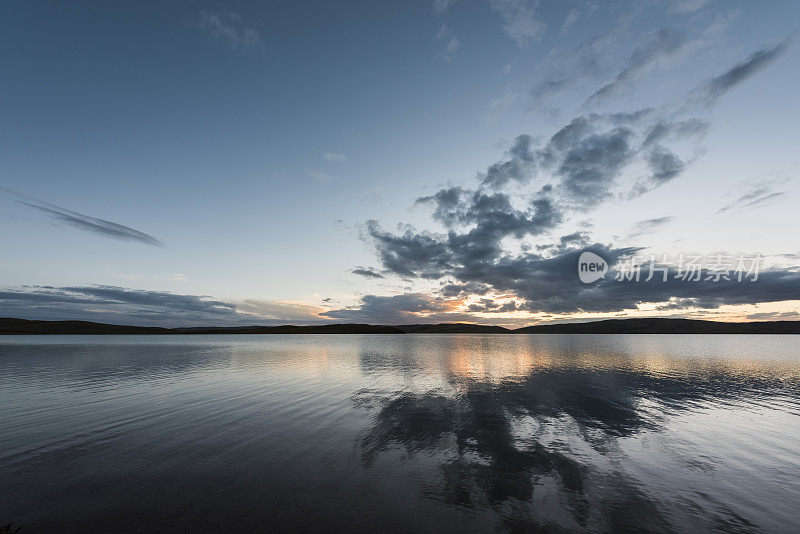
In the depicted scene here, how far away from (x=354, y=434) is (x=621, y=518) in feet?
50.8

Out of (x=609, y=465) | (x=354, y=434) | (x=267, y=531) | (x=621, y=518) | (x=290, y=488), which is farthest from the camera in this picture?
(x=354, y=434)

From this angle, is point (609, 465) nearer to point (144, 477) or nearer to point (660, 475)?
point (660, 475)

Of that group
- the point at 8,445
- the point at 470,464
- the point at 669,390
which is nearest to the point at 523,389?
the point at 669,390

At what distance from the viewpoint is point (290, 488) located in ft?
48.6

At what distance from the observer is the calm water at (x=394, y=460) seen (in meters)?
12.8

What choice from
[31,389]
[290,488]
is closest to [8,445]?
[290,488]

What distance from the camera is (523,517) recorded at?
12781mm

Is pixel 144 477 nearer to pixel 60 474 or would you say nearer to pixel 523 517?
pixel 60 474

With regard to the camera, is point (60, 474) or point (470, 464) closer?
point (60, 474)

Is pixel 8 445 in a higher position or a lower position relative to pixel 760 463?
higher

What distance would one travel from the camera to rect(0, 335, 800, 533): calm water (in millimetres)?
12766

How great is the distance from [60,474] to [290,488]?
11518 mm

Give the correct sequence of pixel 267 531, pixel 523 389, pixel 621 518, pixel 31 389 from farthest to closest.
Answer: pixel 523 389 < pixel 31 389 < pixel 621 518 < pixel 267 531

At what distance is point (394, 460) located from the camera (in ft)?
59.8
